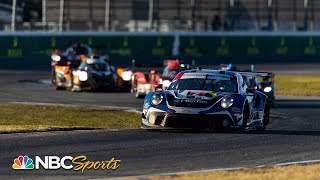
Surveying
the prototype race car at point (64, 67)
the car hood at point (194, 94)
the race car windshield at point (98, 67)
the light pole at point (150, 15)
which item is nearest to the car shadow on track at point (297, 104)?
the race car windshield at point (98, 67)

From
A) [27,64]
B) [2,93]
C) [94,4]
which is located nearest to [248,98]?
[2,93]

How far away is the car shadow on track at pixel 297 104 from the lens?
26.6m

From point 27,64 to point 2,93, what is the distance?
15615 mm

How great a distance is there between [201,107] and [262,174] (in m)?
5.08

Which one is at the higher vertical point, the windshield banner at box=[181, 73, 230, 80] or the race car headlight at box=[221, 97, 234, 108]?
the windshield banner at box=[181, 73, 230, 80]

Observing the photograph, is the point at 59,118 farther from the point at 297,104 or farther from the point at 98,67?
the point at 98,67

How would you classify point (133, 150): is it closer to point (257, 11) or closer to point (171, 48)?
point (171, 48)

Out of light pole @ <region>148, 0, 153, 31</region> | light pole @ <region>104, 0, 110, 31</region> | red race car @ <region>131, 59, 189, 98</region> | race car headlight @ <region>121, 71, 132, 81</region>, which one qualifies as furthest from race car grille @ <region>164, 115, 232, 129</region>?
light pole @ <region>148, 0, 153, 31</region>

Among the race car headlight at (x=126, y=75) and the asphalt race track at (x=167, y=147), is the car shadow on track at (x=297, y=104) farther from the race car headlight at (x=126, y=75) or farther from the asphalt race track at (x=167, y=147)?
the asphalt race track at (x=167, y=147)

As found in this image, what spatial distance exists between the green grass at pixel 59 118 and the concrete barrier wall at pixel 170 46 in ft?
69.2

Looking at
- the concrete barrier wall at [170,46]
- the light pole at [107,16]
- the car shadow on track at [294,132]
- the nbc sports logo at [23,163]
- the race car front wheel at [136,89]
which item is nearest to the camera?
the nbc sports logo at [23,163]

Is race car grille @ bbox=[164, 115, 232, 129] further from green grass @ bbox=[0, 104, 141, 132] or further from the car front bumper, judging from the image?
green grass @ bbox=[0, 104, 141, 132]

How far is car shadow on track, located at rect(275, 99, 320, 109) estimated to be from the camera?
26578 millimetres

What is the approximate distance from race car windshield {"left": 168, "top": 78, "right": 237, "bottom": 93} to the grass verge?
532 cm
